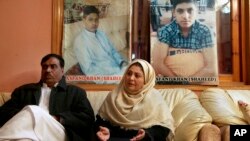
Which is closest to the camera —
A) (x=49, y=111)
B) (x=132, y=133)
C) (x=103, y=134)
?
(x=103, y=134)

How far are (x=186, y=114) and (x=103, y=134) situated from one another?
0.75m

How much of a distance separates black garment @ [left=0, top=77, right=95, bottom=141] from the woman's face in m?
0.41

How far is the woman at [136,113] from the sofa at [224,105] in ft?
1.37

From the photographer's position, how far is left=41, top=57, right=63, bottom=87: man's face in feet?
8.73

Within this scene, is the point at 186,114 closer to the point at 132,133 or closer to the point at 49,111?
the point at 132,133

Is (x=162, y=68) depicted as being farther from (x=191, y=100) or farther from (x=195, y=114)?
(x=195, y=114)

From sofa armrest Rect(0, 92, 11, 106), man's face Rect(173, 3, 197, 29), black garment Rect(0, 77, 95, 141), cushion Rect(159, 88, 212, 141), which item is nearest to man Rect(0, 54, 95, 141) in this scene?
black garment Rect(0, 77, 95, 141)

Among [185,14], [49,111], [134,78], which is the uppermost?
[185,14]

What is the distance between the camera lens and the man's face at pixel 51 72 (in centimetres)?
266

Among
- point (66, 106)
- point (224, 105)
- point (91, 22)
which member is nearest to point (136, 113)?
point (66, 106)

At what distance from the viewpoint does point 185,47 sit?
311 cm

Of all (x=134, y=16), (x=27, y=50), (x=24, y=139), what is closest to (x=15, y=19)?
(x=27, y=50)

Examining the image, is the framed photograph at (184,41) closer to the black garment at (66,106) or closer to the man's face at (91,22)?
the man's face at (91,22)

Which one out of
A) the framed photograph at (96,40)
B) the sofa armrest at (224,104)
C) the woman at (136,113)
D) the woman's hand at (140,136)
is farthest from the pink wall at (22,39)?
the sofa armrest at (224,104)
